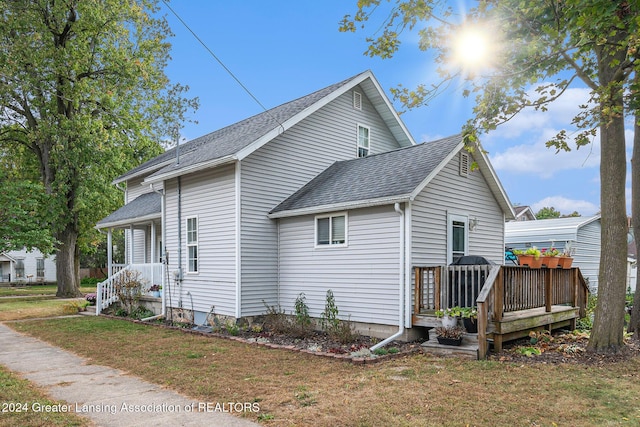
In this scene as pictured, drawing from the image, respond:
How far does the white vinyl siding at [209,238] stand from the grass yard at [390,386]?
2.54 meters

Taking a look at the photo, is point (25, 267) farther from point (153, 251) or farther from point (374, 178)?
point (374, 178)

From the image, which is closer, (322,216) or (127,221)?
(322,216)

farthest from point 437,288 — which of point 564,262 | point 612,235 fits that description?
point 564,262

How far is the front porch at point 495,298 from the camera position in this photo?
27.3 ft

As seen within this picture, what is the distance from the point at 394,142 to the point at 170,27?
18.3 m

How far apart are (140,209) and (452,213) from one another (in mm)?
11769

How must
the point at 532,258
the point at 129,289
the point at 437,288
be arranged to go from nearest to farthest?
the point at 437,288
the point at 532,258
the point at 129,289

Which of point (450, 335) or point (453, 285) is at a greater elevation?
point (453, 285)

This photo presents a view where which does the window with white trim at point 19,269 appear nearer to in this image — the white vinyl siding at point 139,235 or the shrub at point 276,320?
the white vinyl siding at point 139,235

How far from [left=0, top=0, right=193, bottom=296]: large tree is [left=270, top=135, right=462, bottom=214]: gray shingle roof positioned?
1318 cm

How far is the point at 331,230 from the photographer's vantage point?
11.0m

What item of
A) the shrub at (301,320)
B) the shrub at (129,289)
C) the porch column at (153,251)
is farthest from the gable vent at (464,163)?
the shrub at (129,289)

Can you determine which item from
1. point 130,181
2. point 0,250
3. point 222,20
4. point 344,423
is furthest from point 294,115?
point 0,250

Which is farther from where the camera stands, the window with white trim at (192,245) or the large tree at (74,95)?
the large tree at (74,95)
